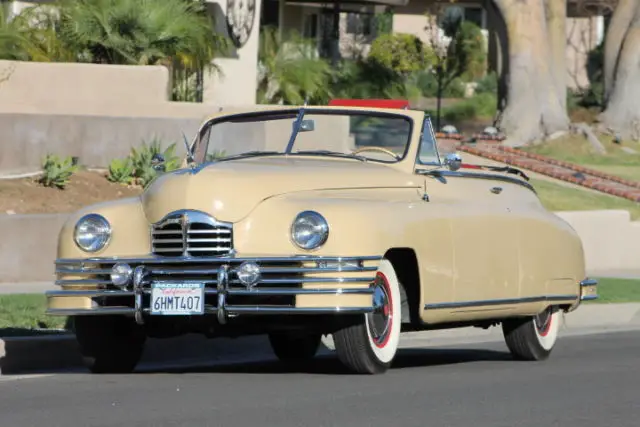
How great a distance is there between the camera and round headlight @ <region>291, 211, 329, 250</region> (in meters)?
10.1

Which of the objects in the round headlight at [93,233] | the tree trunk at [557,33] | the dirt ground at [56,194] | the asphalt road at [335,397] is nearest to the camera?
the asphalt road at [335,397]

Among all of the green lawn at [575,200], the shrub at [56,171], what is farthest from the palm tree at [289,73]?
the shrub at [56,171]

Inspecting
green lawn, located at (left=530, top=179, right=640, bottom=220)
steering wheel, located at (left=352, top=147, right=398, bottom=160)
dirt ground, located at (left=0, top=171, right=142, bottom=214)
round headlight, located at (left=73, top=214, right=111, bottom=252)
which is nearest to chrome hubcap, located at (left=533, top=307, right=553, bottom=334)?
steering wheel, located at (left=352, top=147, right=398, bottom=160)

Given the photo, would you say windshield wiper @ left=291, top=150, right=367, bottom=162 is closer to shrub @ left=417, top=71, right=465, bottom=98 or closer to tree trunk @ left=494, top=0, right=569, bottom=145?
tree trunk @ left=494, top=0, right=569, bottom=145

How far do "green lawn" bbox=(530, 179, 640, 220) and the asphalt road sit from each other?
1638 cm

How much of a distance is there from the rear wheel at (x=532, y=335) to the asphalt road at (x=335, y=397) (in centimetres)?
55

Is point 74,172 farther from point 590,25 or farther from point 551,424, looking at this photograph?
point 590,25

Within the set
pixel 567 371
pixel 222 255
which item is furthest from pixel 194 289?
pixel 567 371

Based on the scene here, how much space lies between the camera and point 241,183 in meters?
10.5

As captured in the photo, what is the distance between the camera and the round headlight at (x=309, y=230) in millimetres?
10141

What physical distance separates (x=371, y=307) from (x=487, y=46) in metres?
52.5

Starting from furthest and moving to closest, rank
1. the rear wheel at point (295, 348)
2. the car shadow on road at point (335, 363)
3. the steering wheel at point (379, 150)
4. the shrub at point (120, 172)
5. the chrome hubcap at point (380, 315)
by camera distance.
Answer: the shrub at point (120, 172) → the rear wheel at point (295, 348) → the steering wheel at point (379, 150) → the car shadow on road at point (335, 363) → the chrome hubcap at point (380, 315)

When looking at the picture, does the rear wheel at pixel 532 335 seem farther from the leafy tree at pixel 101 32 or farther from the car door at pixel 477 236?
the leafy tree at pixel 101 32

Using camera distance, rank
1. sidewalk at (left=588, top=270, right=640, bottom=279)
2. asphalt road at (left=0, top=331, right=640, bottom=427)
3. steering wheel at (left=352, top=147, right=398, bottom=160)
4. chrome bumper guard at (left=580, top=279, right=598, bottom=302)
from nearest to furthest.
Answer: asphalt road at (left=0, top=331, right=640, bottom=427) → steering wheel at (left=352, top=147, right=398, bottom=160) → chrome bumper guard at (left=580, top=279, right=598, bottom=302) → sidewalk at (left=588, top=270, right=640, bottom=279)
